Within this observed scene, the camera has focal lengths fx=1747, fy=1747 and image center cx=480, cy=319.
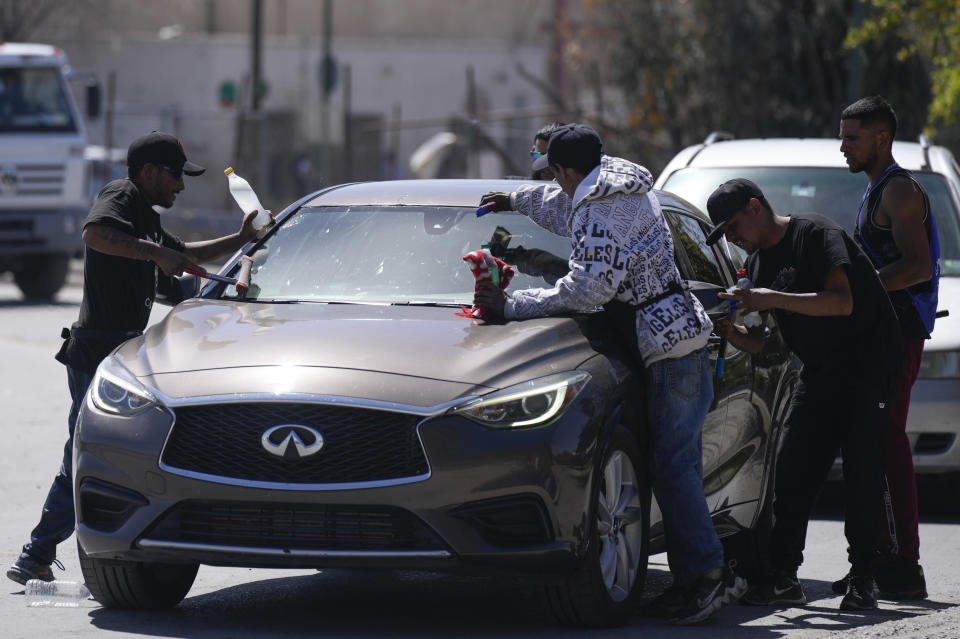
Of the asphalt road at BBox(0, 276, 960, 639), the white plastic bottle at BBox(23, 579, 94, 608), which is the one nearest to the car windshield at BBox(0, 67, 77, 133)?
the asphalt road at BBox(0, 276, 960, 639)

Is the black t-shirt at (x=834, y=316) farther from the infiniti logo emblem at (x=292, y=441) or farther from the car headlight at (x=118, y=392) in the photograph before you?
the car headlight at (x=118, y=392)

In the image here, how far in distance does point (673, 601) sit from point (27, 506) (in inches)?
152

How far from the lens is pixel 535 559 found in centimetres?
550

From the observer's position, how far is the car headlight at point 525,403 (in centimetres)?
546

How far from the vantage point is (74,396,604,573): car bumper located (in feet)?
17.7

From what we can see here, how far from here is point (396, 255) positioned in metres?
6.71

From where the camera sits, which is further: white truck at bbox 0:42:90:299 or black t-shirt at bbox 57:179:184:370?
white truck at bbox 0:42:90:299

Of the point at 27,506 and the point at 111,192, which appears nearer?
the point at 111,192

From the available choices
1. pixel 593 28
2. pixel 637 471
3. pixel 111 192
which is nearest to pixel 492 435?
pixel 637 471

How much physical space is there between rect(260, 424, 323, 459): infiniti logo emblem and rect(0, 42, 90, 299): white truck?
17409mm

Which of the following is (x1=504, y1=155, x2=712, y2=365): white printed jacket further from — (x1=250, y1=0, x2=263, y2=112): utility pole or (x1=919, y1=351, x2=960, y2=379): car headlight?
(x1=250, y1=0, x2=263, y2=112): utility pole

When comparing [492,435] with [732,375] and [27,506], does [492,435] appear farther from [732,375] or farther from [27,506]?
[27,506]

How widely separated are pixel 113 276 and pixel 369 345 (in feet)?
4.75

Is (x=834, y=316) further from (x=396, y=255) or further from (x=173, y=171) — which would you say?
(x=173, y=171)
